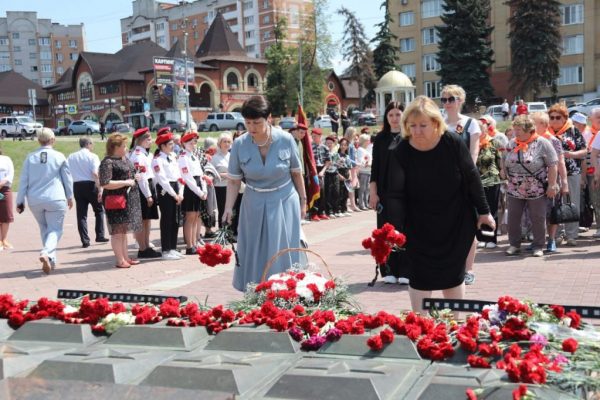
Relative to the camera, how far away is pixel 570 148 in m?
9.31

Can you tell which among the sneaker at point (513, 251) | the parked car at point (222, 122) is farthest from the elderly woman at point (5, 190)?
the parked car at point (222, 122)

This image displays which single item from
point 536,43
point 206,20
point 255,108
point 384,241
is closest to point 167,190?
point 255,108

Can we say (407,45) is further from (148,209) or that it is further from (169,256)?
(169,256)

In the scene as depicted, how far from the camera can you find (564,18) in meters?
57.0

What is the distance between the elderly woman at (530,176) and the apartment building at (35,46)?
119 m

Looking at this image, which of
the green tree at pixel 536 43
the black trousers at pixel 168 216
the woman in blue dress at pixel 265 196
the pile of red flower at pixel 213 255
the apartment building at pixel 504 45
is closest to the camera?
the pile of red flower at pixel 213 255

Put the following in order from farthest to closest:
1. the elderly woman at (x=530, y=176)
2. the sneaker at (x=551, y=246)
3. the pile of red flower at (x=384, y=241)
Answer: the sneaker at (x=551, y=246), the elderly woman at (x=530, y=176), the pile of red flower at (x=384, y=241)

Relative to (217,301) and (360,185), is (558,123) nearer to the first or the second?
(217,301)

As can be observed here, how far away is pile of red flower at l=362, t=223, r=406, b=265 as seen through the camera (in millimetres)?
3869

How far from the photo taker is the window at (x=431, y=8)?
64625 mm

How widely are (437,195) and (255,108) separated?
1.74 m

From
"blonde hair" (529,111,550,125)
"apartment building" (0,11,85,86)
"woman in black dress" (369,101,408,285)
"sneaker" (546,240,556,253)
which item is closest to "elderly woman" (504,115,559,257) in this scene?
"sneaker" (546,240,556,253)

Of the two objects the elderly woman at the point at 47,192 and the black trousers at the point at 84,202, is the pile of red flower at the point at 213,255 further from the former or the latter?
the black trousers at the point at 84,202

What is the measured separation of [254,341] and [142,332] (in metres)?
0.65
